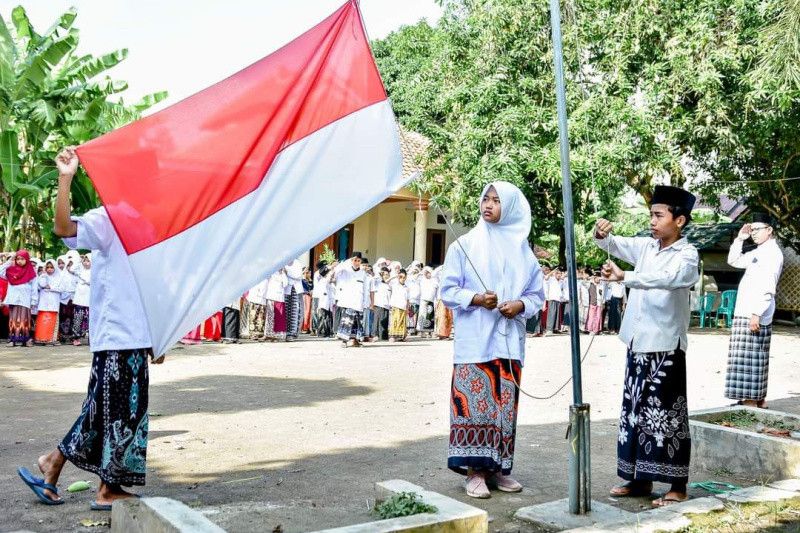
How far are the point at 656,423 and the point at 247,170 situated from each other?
2854 mm

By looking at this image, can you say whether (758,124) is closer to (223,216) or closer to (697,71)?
(697,71)

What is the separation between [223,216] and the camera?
4.43m

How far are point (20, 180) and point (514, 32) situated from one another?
34.0 ft

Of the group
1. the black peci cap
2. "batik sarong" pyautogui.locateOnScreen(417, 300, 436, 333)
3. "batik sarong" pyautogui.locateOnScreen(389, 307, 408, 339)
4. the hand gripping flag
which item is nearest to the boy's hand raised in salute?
the black peci cap

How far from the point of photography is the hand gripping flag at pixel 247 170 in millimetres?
4340

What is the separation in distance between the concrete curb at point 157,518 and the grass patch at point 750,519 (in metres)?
2.46

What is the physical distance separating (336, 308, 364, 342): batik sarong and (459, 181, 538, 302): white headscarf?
10691 millimetres

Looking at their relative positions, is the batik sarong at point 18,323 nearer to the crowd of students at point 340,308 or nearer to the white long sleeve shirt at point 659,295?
the crowd of students at point 340,308

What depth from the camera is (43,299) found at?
47.7 feet

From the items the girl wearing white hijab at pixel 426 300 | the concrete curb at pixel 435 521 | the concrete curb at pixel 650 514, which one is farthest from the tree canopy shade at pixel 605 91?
the concrete curb at pixel 435 521

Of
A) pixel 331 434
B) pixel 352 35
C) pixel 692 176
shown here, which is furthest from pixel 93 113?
pixel 692 176

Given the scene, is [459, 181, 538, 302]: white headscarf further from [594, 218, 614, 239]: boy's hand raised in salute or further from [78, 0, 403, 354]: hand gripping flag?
[78, 0, 403, 354]: hand gripping flag

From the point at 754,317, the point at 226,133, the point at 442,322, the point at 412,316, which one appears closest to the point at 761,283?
the point at 754,317

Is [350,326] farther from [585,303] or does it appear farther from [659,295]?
[659,295]
